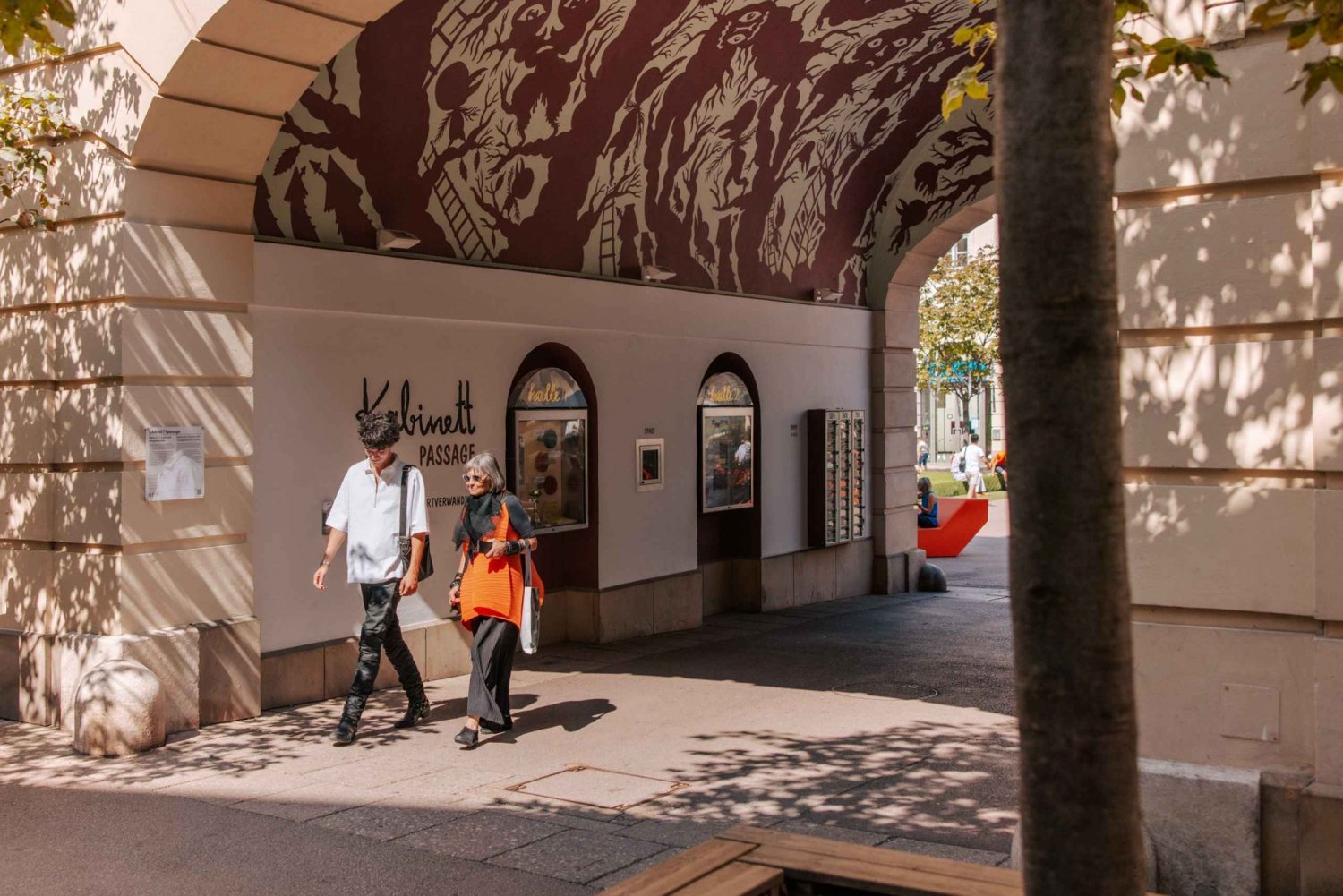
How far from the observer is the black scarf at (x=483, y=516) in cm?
855

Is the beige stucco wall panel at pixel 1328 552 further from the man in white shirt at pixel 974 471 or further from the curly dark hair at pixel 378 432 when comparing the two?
the man in white shirt at pixel 974 471

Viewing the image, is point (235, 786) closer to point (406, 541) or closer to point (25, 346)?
point (406, 541)

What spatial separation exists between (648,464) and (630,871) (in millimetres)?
7928

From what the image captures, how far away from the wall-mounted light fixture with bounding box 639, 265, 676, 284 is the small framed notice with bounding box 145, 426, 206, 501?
5.40 metres

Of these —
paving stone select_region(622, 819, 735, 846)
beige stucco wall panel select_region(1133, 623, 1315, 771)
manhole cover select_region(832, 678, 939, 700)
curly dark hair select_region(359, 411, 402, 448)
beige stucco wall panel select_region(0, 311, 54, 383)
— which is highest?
→ beige stucco wall panel select_region(0, 311, 54, 383)

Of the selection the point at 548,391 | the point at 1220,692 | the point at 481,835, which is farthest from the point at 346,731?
the point at 1220,692

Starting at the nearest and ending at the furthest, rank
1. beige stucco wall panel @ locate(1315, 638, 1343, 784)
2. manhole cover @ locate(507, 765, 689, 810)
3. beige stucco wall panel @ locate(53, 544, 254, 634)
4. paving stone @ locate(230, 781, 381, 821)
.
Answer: beige stucco wall panel @ locate(1315, 638, 1343, 784)
paving stone @ locate(230, 781, 381, 821)
manhole cover @ locate(507, 765, 689, 810)
beige stucco wall panel @ locate(53, 544, 254, 634)

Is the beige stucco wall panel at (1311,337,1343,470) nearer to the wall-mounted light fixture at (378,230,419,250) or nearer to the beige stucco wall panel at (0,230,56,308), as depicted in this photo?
the wall-mounted light fixture at (378,230,419,250)

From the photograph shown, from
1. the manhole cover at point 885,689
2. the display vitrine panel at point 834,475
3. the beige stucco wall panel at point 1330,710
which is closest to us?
the beige stucco wall panel at point 1330,710

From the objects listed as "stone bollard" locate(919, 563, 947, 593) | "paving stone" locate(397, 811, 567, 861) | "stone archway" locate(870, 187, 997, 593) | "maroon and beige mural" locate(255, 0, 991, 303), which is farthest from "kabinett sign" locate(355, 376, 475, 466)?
"stone bollard" locate(919, 563, 947, 593)

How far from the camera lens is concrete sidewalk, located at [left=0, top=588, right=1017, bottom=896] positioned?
6.18 metres

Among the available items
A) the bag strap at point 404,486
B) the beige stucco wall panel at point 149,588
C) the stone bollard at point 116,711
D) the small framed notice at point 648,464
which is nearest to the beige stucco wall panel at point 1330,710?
the bag strap at point 404,486

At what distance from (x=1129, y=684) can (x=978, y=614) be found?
13294mm

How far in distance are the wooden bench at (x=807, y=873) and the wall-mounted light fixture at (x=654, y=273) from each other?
32.0 ft
